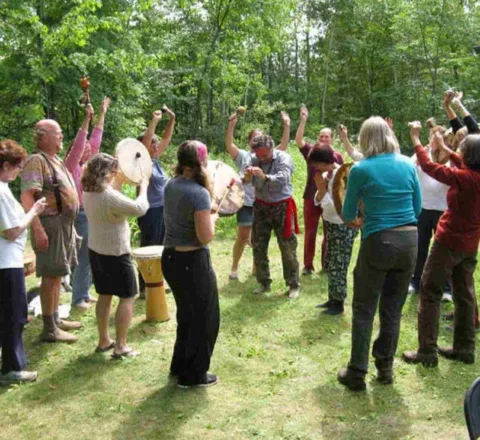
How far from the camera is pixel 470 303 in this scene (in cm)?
473

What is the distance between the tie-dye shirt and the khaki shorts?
73mm

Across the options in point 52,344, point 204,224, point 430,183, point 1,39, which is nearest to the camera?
point 204,224

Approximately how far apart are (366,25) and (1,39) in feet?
84.5

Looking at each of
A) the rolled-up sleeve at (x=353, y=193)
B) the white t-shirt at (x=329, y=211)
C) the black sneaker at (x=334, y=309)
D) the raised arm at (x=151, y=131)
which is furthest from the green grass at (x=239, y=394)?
the raised arm at (x=151, y=131)

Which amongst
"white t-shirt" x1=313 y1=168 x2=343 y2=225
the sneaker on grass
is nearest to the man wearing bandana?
"white t-shirt" x1=313 y1=168 x2=343 y2=225

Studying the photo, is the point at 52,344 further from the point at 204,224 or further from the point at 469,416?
A: the point at 469,416

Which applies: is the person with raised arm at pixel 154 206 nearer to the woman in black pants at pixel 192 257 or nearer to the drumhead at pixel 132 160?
the drumhead at pixel 132 160

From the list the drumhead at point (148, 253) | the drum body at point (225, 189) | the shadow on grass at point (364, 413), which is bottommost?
the shadow on grass at point (364, 413)

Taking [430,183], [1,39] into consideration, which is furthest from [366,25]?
[430,183]

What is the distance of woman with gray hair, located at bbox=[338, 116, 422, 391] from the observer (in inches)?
158

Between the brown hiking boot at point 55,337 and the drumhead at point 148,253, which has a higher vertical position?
the drumhead at point 148,253

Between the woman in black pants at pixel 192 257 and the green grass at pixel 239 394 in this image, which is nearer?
the green grass at pixel 239 394

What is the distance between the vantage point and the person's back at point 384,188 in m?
4.00

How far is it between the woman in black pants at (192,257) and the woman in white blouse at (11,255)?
1.15 meters
